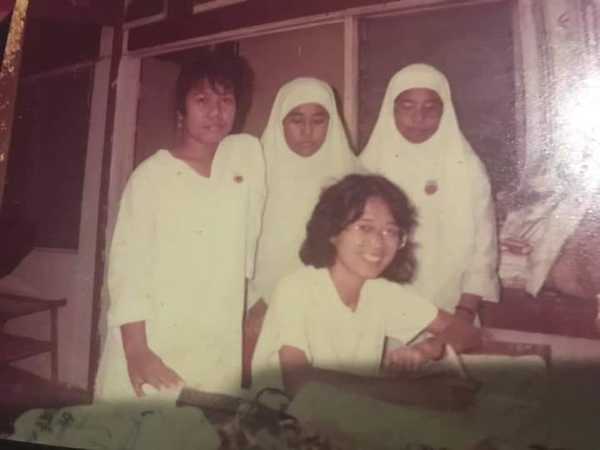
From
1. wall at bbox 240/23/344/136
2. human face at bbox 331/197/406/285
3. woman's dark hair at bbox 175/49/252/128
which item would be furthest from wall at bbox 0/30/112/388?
human face at bbox 331/197/406/285

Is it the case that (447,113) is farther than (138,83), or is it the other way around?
(138,83)

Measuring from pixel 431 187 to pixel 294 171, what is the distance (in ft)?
0.63

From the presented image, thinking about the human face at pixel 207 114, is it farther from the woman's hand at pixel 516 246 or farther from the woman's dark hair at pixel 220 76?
the woman's hand at pixel 516 246

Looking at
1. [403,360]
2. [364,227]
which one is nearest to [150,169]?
[364,227]

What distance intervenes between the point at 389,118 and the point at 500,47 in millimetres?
165

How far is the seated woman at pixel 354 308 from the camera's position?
725 millimetres

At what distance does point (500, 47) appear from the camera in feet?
2.42

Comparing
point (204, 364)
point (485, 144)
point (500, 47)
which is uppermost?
point (500, 47)

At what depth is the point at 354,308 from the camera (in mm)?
757

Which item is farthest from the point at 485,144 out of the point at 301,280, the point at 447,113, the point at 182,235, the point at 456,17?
the point at 182,235

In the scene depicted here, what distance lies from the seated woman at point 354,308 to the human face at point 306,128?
2.8 inches

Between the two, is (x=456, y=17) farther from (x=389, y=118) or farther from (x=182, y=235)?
(x=182, y=235)

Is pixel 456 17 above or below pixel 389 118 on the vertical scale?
above

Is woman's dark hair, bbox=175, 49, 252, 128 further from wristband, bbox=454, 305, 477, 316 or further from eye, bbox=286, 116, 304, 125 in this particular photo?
wristband, bbox=454, 305, 477, 316
